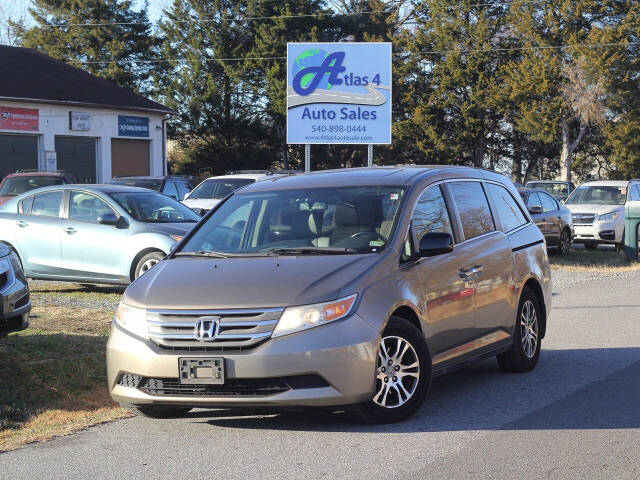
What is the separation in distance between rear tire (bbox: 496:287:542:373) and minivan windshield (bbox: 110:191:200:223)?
6.62 metres

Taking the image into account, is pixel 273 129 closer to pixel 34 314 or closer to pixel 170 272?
pixel 34 314

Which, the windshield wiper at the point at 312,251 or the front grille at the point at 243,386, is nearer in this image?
the front grille at the point at 243,386

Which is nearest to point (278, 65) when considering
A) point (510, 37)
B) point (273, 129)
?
point (273, 129)

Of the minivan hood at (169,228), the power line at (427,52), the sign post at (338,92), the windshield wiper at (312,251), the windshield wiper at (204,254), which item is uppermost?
the power line at (427,52)

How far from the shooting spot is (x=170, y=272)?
6.72 meters

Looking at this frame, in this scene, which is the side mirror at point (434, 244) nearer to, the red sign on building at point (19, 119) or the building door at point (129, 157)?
the red sign on building at point (19, 119)

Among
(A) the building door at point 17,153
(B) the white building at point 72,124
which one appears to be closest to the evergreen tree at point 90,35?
(B) the white building at point 72,124

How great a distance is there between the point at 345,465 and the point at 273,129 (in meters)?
58.8

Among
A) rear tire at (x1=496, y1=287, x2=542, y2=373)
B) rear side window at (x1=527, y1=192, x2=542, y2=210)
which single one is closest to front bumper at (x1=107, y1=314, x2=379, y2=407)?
rear tire at (x1=496, y1=287, x2=542, y2=373)

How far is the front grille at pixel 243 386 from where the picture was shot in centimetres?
600

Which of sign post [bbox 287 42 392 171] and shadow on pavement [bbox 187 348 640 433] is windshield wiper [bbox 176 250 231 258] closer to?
shadow on pavement [bbox 187 348 640 433]

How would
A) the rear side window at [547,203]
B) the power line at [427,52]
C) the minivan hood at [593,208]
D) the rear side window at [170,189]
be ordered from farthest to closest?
the power line at [427,52]
the rear side window at [170,189]
the minivan hood at [593,208]
the rear side window at [547,203]

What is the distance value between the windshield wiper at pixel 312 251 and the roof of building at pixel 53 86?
35.2 metres

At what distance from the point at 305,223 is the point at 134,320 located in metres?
1.54
